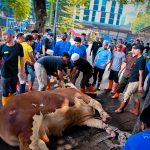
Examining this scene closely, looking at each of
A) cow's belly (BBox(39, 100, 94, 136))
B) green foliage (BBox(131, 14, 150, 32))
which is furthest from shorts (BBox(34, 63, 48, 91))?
green foliage (BBox(131, 14, 150, 32))

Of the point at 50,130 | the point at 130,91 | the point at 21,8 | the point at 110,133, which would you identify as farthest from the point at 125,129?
the point at 21,8

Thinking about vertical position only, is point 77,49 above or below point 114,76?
above

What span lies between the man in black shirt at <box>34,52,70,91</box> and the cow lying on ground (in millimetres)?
809

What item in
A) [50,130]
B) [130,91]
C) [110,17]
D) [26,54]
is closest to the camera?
[50,130]

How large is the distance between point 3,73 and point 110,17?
6709cm

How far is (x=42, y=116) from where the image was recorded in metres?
4.80

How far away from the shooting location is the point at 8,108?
4.64 m

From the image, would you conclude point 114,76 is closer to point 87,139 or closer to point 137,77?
point 137,77

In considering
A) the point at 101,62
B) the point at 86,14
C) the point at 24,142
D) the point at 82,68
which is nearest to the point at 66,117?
the point at 24,142

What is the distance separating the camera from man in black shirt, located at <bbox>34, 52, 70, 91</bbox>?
21.8ft

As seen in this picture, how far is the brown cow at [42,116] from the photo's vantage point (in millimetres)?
4352

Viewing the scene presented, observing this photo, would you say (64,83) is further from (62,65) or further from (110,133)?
(110,133)

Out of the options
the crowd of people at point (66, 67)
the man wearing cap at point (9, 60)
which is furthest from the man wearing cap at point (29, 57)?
the man wearing cap at point (9, 60)

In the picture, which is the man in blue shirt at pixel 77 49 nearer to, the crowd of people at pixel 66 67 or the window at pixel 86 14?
the crowd of people at pixel 66 67
